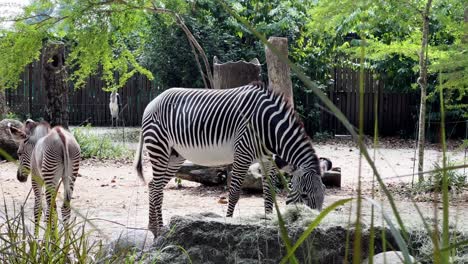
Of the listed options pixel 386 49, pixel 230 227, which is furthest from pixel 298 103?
pixel 230 227

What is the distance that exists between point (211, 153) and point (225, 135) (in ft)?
0.88

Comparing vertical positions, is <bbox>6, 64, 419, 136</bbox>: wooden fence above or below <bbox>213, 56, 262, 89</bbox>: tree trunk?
below

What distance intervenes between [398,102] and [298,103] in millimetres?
3646

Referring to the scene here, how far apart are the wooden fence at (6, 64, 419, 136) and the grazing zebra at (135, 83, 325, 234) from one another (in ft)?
46.6

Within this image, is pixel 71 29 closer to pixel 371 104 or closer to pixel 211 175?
pixel 211 175

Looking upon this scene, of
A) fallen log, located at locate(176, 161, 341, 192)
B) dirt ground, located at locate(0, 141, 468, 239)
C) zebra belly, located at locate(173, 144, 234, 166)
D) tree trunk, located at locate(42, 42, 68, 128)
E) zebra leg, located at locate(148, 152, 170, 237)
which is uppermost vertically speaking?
tree trunk, located at locate(42, 42, 68, 128)

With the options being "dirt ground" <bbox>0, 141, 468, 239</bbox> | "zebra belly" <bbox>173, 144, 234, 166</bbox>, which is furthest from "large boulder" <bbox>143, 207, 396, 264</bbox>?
"zebra belly" <bbox>173, 144, 234, 166</bbox>

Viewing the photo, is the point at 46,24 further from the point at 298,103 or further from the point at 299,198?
the point at 298,103

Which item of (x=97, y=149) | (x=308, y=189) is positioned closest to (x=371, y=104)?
(x=97, y=149)

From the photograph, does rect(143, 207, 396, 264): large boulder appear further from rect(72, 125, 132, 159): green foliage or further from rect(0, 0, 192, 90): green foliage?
rect(72, 125, 132, 159): green foliage

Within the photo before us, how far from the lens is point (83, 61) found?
1055 cm

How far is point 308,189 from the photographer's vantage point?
659cm

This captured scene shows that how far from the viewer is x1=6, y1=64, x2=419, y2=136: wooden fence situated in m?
22.1

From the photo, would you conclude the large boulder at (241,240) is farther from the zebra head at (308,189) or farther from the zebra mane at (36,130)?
the zebra mane at (36,130)
